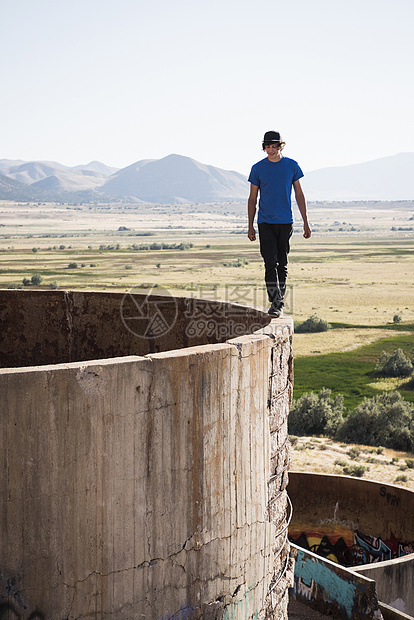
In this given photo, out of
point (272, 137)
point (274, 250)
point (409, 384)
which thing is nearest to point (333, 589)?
point (274, 250)

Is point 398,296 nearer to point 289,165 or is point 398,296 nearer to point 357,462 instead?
point 357,462

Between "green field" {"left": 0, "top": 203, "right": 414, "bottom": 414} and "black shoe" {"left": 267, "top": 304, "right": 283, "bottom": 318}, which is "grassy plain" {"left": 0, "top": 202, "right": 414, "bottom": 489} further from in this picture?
"black shoe" {"left": 267, "top": 304, "right": 283, "bottom": 318}

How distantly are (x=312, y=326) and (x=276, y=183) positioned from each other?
126 feet

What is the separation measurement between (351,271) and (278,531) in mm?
79490

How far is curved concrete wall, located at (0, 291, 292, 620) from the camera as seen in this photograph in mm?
3627

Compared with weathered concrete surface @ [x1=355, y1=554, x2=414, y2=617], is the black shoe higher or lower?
higher

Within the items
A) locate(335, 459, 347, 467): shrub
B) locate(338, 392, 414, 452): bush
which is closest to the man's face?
locate(335, 459, 347, 467): shrub

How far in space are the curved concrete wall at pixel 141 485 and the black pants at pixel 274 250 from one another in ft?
5.51

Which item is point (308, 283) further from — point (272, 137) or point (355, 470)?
point (272, 137)

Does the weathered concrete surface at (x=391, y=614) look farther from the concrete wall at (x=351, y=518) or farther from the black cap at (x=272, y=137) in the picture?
the black cap at (x=272, y=137)

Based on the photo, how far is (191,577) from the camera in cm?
422

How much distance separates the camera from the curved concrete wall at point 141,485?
363cm

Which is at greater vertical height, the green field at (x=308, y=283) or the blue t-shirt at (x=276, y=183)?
the blue t-shirt at (x=276, y=183)

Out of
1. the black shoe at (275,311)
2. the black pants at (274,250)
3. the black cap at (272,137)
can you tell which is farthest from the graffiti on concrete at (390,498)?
the black cap at (272,137)
